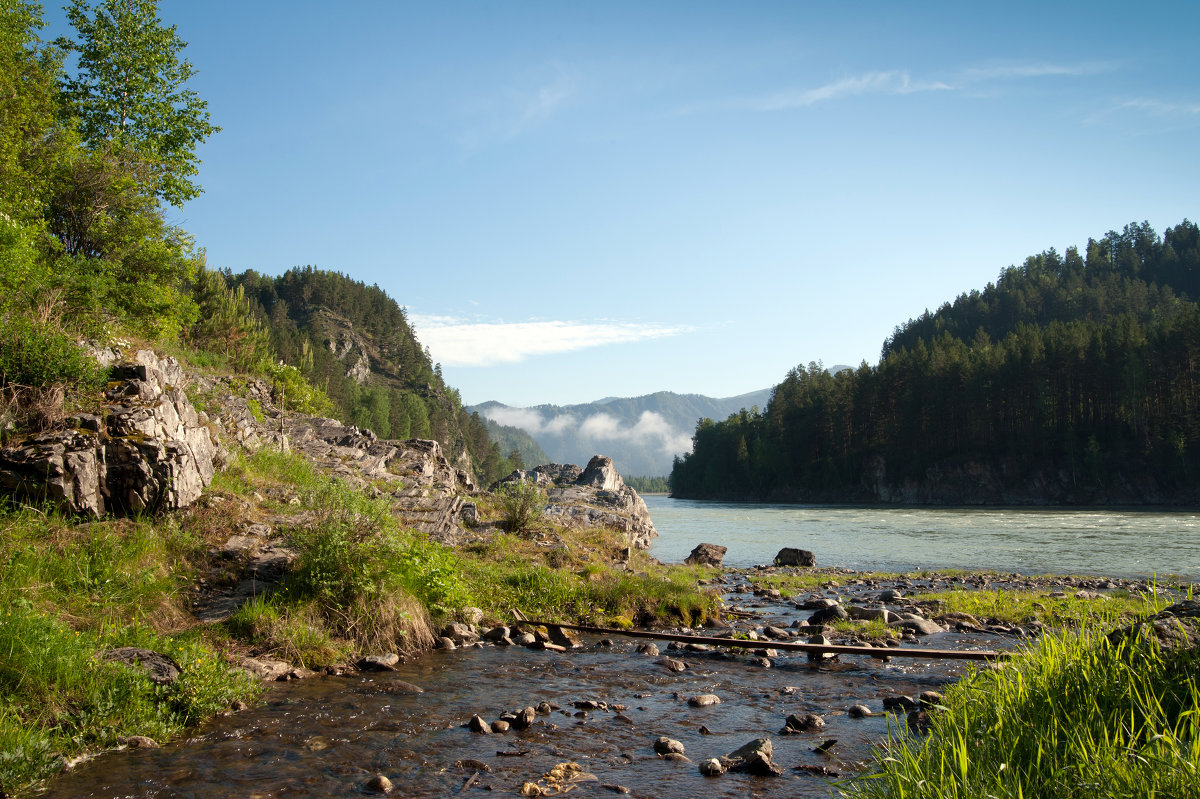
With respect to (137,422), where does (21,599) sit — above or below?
below

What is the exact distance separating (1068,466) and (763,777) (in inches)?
3843

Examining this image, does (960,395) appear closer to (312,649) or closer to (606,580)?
(606,580)

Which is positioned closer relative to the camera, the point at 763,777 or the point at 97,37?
the point at 763,777

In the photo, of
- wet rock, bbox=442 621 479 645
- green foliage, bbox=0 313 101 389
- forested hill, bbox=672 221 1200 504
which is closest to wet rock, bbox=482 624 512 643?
wet rock, bbox=442 621 479 645

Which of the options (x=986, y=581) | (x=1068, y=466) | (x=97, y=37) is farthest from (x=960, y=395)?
(x=97, y=37)

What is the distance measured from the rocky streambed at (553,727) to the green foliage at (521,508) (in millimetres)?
7616

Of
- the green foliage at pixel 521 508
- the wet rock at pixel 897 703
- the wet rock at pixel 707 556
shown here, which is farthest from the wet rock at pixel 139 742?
the wet rock at pixel 707 556

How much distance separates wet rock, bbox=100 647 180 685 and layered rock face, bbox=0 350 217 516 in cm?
439

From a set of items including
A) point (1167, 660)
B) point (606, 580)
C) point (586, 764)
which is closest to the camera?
point (1167, 660)

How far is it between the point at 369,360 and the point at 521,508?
575ft

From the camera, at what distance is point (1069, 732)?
14.8 ft

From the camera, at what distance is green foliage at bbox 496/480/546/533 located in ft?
67.8

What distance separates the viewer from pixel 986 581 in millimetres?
22203

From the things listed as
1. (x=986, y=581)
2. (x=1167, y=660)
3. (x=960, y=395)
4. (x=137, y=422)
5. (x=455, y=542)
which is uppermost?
(x=960, y=395)
